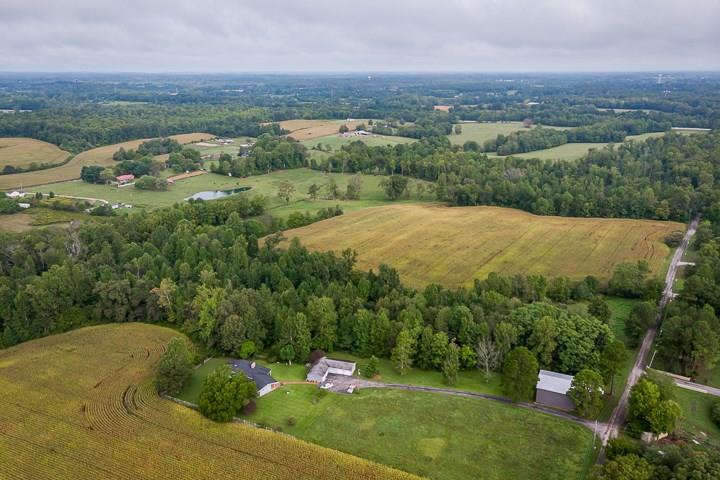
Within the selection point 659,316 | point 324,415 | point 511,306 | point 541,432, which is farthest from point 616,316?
point 324,415

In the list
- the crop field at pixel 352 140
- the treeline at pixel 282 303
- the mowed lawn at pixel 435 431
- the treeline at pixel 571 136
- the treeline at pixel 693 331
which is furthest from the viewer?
the crop field at pixel 352 140

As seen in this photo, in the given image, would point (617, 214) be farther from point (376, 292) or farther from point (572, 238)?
point (376, 292)

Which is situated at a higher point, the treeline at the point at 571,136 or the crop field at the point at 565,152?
the treeline at the point at 571,136

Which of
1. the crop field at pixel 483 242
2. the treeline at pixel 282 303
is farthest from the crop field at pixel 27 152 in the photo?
the crop field at pixel 483 242

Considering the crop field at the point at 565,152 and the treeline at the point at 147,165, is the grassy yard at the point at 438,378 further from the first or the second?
the crop field at the point at 565,152

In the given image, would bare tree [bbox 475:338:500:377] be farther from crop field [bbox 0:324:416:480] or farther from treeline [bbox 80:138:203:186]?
treeline [bbox 80:138:203:186]

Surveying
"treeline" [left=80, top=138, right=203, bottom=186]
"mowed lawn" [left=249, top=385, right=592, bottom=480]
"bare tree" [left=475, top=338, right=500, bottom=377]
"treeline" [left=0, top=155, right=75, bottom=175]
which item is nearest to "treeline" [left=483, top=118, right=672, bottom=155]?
"treeline" [left=80, top=138, right=203, bottom=186]
